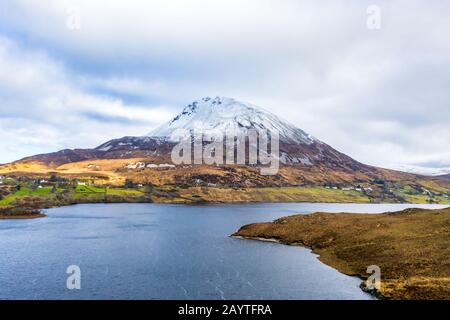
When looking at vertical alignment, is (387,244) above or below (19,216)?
above

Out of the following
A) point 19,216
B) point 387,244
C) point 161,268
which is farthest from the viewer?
point 19,216

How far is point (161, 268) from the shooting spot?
67750 mm

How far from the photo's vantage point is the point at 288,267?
222ft

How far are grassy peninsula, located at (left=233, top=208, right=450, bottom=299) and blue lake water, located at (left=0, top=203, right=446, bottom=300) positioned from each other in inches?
178

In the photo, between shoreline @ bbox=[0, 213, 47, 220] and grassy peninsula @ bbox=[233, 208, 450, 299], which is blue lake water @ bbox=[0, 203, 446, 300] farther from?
shoreline @ bbox=[0, 213, 47, 220]

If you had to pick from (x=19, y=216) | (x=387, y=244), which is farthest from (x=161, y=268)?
(x=19, y=216)

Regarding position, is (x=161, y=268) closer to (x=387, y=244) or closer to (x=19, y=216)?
(x=387, y=244)

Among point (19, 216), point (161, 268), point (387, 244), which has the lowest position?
point (161, 268)

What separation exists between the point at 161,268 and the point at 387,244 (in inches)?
1582

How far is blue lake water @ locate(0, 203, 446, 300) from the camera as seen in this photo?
52188mm

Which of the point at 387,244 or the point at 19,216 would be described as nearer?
the point at 387,244

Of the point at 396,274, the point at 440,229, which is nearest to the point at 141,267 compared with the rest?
the point at 396,274

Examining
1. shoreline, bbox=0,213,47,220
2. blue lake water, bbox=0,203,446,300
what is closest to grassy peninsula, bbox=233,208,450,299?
blue lake water, bbox=0,203,446,300
